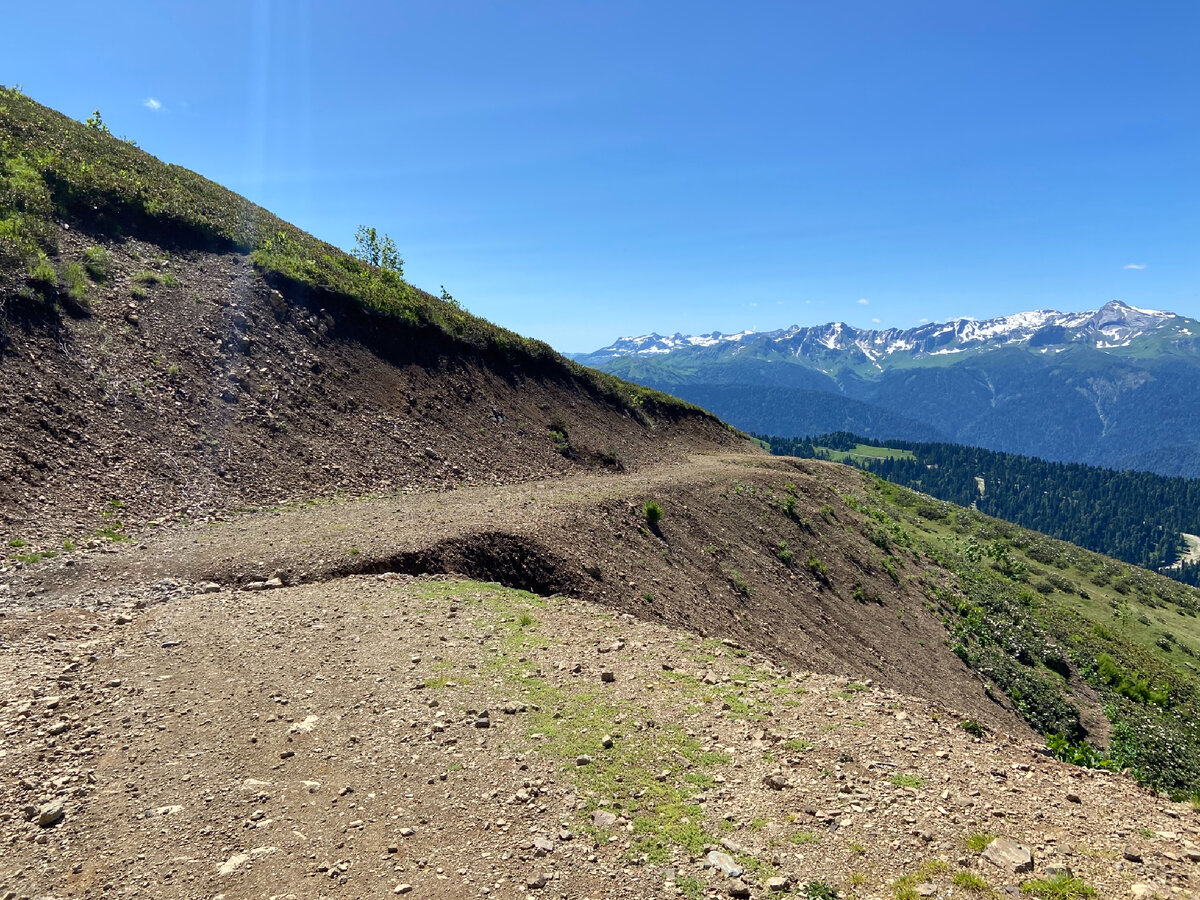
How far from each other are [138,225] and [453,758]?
32.7 metres

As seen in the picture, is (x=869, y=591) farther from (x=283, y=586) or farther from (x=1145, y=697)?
(x=283, y=586)

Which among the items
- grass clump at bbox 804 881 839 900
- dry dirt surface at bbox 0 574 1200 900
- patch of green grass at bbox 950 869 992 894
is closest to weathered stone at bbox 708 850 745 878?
dry dirt surface at bbox 0 574 1200 900

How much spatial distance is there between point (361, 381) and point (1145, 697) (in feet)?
143

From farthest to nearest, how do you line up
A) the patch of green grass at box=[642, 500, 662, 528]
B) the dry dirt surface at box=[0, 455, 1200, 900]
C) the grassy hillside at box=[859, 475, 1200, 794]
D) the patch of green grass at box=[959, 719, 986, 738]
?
the grassy hillside at box=[859, 475, 1200, 794] → the patch of green grass at box=[642, 500, 662, 528] → the patch of green grass at box=[959, 719, 986, 738] → the dry dirt surface at box=[0, 455, 1200, 900]

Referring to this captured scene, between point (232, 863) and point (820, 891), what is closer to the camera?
point (820, 891)

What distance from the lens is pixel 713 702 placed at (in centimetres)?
1103

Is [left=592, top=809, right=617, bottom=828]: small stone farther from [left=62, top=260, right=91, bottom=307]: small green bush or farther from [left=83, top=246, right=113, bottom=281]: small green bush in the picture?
[left=83, top=246, right=113, bottom=281]: small green bush

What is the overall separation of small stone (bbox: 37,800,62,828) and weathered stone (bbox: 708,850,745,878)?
26.5 ft

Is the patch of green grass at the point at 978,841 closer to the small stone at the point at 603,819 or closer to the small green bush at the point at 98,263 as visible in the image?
the small stone at the point at 603,819

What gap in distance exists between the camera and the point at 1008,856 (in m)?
6.78

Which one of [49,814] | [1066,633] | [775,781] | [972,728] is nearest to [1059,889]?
[775,781]

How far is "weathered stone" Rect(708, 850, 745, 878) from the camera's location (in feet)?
22.0

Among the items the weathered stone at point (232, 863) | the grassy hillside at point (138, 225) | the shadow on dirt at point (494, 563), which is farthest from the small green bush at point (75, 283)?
the weathered stone at point (232, 863)

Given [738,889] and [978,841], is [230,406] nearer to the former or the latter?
[738,889]
